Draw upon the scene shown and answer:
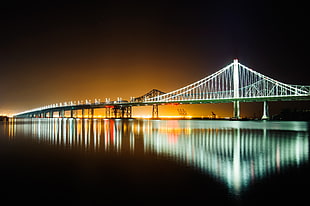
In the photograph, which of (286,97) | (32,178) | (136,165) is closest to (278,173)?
(136,165)

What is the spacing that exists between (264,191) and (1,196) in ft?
17.4

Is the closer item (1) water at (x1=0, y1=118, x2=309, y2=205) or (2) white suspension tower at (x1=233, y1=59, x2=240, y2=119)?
(1) water at (x1=0, y1=118, x2=309, y2=205)

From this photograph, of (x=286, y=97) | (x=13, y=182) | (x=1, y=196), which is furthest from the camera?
(x=286, y=97)

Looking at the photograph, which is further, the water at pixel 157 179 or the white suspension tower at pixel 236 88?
the white suspension tower at pixel 236 88

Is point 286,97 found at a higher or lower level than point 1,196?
higher

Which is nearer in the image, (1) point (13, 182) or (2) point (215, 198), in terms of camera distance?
(2) point (215, 198)

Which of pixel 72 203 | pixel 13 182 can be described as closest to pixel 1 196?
pixel 13 182

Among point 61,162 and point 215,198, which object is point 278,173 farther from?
→ point 61,162

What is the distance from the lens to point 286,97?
49000 mm

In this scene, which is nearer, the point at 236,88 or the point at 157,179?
the point at 157,179

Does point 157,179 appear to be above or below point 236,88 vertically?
below

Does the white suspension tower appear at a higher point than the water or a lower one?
higher

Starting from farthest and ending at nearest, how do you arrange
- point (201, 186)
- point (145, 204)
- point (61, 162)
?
1. point (61, 162)
2. point (201, 186)
3. point (145, 204)

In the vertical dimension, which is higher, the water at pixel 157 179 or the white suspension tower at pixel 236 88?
the white suspension tower at pixel 236 88
